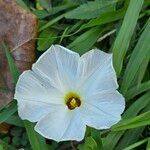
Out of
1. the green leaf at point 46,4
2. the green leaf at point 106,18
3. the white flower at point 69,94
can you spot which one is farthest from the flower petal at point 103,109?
the green leaf at point 46,4

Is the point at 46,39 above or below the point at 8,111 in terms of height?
above

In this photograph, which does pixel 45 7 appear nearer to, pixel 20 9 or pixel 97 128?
pixel 20 9

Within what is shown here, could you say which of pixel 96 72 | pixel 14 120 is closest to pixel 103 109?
pixel 96 72

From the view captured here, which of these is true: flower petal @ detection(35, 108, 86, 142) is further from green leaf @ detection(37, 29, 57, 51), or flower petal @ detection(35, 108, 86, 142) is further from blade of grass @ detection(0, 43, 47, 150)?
green leaf @ detection(37, 29, 57, 51)

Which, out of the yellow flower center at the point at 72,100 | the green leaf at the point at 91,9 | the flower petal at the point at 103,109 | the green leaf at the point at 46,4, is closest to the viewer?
the flower petal at the point at 103,109

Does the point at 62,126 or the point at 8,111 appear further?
the point at 8,111

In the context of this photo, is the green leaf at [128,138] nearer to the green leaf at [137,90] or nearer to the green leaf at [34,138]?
the green leaf at [137,90]

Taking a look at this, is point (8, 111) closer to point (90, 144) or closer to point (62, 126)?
point (62, 126)
